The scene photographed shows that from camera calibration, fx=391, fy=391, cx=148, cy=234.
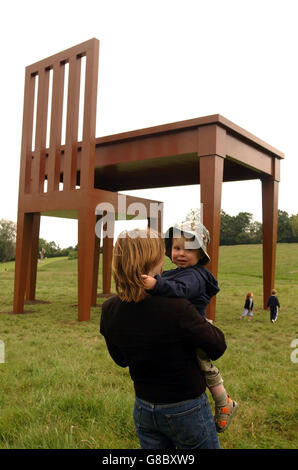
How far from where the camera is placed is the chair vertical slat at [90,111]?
319 inches

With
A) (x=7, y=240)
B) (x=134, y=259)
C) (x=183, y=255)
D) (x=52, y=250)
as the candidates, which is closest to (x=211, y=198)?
(x=183, y=255)

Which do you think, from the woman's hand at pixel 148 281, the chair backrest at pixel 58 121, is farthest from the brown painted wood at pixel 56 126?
the woman's hand at pixel 148 281

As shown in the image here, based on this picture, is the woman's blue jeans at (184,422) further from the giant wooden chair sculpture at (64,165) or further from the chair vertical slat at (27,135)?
the chair vertical slat at (27,135)

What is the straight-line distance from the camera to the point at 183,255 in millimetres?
2041

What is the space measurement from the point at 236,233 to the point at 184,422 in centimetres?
4628

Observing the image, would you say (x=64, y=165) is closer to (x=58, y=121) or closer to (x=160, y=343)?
(x=58, y=121)

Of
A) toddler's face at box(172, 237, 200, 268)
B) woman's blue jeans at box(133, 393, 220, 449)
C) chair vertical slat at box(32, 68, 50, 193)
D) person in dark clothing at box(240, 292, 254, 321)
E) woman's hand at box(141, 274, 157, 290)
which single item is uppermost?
chair vertical slat at box(32, 68, 50, 193)

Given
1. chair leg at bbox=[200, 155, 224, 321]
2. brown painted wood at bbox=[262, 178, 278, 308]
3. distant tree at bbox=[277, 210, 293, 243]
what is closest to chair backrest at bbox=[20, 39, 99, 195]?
chair leg at bbox=[200, 155, 224, 321]

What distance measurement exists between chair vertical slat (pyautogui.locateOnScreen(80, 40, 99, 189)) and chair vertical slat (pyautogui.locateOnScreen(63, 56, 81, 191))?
13.8 inches

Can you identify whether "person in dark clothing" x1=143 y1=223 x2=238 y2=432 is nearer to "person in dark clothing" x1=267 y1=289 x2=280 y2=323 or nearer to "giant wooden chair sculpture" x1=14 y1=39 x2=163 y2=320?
"giant wooden chair sculpture" x1=14 y1=39 x2=163 y2=320

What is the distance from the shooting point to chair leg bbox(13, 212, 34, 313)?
9258 mm

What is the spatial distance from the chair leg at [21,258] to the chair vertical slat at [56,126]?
4.14ft

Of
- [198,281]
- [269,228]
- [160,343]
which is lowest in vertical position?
[160,343]
